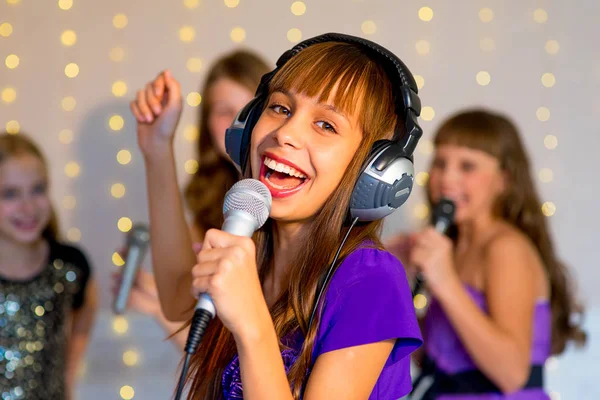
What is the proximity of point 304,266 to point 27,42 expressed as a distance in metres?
1.69

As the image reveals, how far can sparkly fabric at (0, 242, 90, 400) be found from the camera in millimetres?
1993

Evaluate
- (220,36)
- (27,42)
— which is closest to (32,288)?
(27,42)

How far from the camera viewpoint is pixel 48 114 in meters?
2.37

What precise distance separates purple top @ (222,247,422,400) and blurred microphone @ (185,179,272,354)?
0.15 m

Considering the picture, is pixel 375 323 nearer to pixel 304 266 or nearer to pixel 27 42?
pixel 304 266

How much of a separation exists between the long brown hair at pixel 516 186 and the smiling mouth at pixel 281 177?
107 cm

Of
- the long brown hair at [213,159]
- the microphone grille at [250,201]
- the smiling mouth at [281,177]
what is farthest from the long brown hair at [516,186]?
the microphone grille at [250,201]

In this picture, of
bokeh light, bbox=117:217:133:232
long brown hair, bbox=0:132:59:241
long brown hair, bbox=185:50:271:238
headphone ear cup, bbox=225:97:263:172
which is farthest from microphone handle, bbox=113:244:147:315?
headphone ear cup, bbox=225:97:263:172

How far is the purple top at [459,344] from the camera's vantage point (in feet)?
6.27

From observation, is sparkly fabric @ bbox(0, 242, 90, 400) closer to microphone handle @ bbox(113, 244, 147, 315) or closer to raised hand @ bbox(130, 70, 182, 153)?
microphone handle @ bbox(113, 244, 147, 315)

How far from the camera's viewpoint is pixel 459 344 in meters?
1.93

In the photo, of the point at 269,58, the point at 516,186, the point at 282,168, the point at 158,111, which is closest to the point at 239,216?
the point at 282,168

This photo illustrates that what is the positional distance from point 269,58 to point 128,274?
863mm

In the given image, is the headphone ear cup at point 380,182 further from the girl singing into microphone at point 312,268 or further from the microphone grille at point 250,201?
the microphone grille at point 250,201
